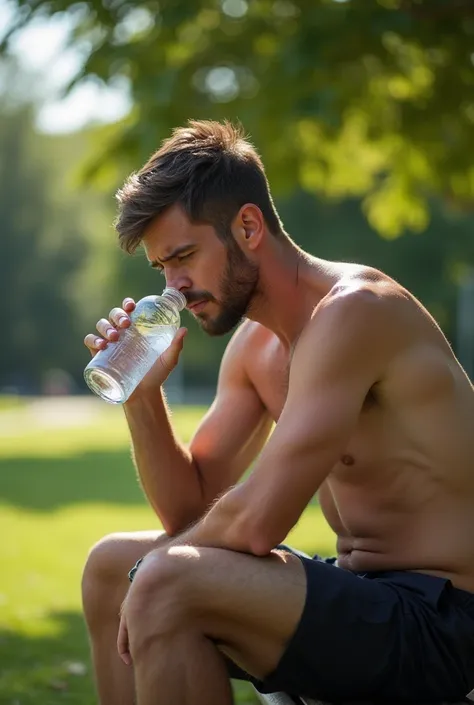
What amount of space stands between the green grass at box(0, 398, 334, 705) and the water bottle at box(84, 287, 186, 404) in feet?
5.55

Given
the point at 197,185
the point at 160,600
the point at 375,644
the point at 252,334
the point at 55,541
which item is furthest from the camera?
the point at 55,541

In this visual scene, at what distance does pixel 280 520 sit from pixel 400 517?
466 millimetres

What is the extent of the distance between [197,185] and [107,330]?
0.55 metres

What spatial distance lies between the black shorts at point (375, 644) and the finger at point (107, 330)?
104cm

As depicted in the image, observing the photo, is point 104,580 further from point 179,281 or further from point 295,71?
point 295,71

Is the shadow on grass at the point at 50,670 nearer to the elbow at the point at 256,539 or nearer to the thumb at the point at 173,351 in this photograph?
the thumb at the point at 173,351

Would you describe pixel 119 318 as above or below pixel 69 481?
above

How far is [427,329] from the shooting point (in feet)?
12.1

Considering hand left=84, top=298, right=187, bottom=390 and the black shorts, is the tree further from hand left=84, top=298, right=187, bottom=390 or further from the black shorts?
the black shorts

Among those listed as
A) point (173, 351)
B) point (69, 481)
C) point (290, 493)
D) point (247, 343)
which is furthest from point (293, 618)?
point (69, 481)

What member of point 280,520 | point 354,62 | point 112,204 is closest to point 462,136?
point 354,62

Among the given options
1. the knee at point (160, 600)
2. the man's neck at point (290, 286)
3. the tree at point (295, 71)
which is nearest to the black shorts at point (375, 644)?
the knee at point (160, 600)

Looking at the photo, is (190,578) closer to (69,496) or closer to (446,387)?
(446,387)

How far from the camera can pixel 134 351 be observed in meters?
4.14
